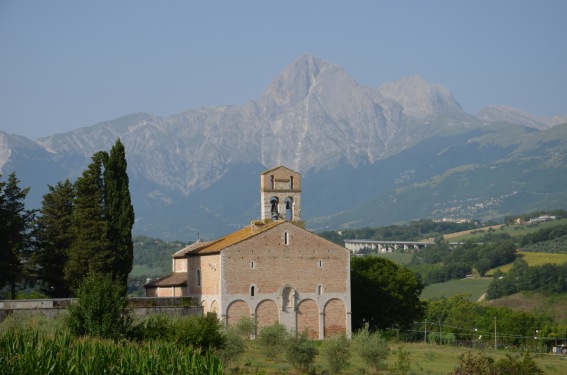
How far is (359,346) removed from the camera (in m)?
49.2

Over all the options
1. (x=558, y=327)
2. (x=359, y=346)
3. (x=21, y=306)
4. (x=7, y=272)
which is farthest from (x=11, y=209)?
(x=558, y=327)

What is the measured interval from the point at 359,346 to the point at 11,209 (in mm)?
22879

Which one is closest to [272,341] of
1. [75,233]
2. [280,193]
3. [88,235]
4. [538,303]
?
[88,235]

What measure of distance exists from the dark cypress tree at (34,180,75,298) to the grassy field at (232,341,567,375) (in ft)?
39.6

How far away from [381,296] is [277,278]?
31.0ft

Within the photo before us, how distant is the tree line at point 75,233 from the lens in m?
59.3

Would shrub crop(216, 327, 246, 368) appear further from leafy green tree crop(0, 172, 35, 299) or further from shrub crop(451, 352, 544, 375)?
leafy green tree crop(0, 172, 35, 299)

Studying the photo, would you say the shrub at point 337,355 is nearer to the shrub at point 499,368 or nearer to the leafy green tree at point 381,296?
the shrub at point 499,368

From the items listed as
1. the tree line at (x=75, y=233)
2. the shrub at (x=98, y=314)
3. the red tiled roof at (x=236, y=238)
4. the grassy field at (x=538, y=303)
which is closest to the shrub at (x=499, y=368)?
the shrub at (x=98, y=314)

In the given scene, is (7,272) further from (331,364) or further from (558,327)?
(558,327)

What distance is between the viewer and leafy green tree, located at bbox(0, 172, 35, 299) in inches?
2376

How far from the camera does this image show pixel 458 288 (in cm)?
15125

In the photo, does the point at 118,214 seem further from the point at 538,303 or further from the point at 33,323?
the point at 538,303

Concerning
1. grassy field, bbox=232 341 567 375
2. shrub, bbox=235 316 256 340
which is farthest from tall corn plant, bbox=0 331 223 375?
shrub, bbox=235 316 256 340
